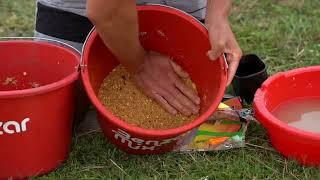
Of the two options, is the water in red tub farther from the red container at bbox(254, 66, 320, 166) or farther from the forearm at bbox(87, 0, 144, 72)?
the forearm at bbox(87, 0, 144, 72)

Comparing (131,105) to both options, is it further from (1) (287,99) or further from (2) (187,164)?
(1) (287,99)

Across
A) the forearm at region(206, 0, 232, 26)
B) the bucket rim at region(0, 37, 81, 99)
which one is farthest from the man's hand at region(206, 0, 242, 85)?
the bucket rim at region(0, 37, 81, 99)

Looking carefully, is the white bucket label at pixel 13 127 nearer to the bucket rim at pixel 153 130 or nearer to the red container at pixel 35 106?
the red container at pixel 35 106

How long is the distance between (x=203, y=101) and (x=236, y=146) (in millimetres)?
164

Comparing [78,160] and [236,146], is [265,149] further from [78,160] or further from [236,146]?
[78,160]

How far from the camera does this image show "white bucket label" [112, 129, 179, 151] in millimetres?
1476

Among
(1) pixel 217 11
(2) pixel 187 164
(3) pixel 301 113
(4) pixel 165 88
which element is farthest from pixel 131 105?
(3) pixel 301 113

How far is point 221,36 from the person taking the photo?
4.97 feet

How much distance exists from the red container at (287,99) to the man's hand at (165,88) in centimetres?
A: 19

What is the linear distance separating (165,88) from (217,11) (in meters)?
0.26

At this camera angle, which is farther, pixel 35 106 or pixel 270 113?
Answer: pixel 270 113

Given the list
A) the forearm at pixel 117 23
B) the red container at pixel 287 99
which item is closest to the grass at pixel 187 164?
the red container at pixel 287 99

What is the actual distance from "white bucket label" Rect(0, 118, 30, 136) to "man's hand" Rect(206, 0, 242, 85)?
48cm

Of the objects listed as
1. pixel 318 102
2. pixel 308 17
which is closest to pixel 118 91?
pixel 318 102
